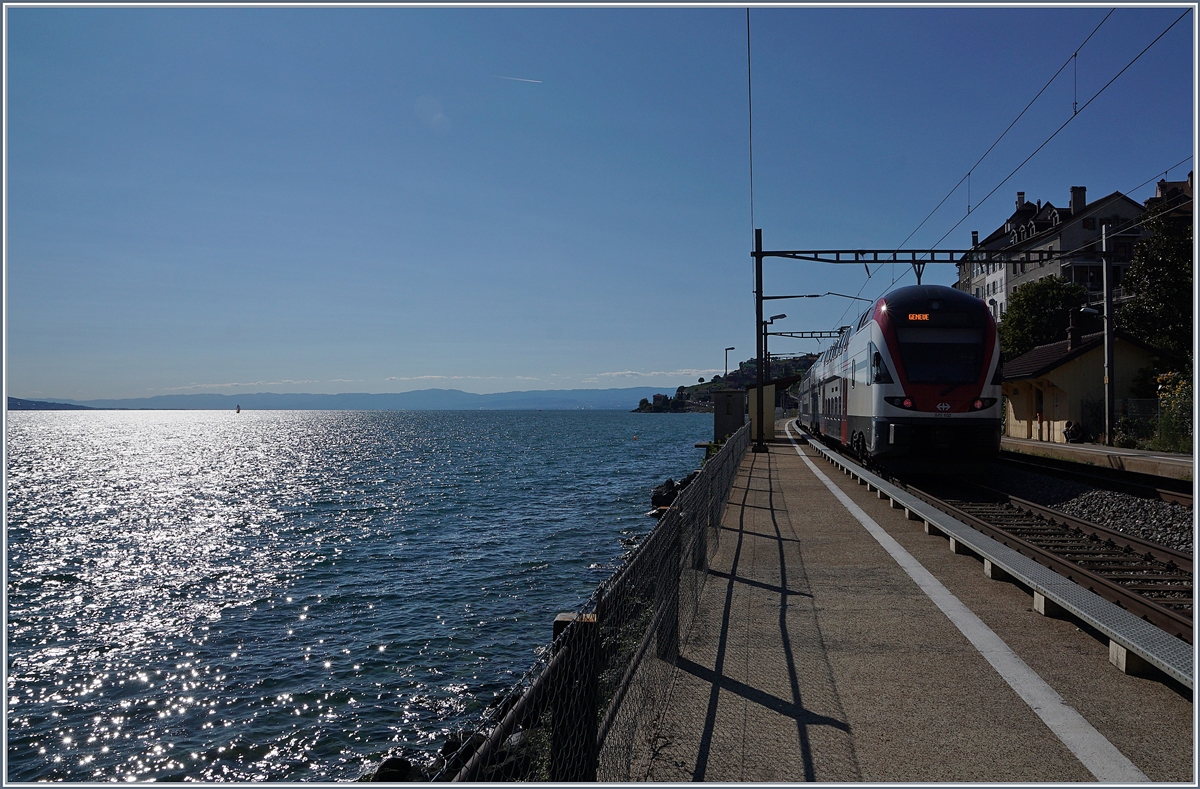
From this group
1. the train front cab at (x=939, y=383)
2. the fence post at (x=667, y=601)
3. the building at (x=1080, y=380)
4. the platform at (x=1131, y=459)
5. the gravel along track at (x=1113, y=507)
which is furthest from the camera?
the building at (x=1080, y=380)

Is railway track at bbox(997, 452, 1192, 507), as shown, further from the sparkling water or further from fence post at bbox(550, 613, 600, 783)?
fence post at bbox(550, 613, 600, 783)

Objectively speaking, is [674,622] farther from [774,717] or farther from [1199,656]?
[1199,656]

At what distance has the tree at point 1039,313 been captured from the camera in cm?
4669

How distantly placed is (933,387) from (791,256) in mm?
9599

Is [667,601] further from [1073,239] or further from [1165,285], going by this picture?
[1073,239]

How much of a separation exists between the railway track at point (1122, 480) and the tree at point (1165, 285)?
15.0 m

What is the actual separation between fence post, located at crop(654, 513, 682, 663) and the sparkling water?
417 cm

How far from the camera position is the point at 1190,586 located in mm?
7629

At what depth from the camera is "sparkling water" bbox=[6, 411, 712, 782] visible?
364 inches

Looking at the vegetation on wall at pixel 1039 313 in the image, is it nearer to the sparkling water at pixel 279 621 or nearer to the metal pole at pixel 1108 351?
the metal pole at pixel 1108 351

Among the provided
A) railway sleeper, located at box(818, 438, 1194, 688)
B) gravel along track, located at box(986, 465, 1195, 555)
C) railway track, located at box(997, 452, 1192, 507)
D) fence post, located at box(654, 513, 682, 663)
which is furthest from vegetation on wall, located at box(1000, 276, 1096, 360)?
fence post, located at box(654, 513, 682, 663)

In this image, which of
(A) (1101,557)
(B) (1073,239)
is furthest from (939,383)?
(B) (1073,239)

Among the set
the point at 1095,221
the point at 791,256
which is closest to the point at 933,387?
the point at 791,256

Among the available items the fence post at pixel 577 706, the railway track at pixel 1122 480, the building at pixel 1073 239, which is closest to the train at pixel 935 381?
the railway track at pixel 1122 480
